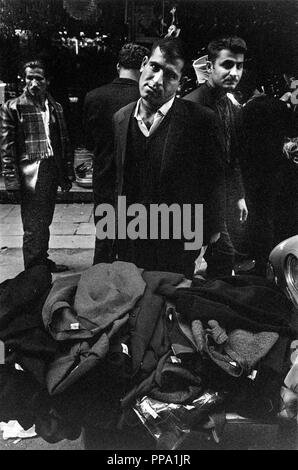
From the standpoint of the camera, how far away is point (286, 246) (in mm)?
2625

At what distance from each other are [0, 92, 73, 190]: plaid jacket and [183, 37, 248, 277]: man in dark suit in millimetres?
980

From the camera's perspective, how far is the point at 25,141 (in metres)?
3.35

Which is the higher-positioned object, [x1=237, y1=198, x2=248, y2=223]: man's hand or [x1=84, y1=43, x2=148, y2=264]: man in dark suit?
[x1=84, y1=43, x2=148, y2=264]: man in dark suit

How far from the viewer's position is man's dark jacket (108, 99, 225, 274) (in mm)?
2852

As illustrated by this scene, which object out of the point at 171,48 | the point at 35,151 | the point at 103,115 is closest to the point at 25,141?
the point at 35,151

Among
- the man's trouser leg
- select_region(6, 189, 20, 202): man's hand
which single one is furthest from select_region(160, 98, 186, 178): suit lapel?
select_region(6, 189, 20, 202): man's hand

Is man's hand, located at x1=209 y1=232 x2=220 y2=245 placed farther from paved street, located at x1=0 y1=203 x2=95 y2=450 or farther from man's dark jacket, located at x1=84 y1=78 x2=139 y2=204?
paved street, located at x1=0 y1=203 x2=95 y2=450

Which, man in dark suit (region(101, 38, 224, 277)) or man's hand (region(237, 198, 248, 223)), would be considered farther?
man's hand (region(237, 198, 248, 223))

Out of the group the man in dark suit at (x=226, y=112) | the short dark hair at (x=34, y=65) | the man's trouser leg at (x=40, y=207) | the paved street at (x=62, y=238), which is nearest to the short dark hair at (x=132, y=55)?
the man in dark suit at (x=226, y=112)

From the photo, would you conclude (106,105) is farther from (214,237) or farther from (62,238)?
(62,238)

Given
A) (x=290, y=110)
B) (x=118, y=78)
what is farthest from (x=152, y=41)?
(x=290, y=110)
